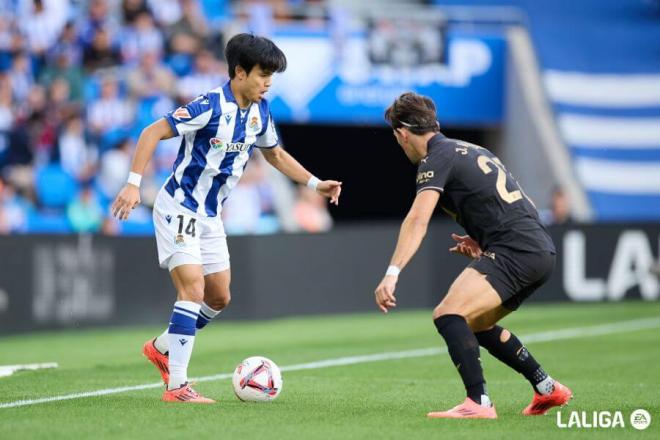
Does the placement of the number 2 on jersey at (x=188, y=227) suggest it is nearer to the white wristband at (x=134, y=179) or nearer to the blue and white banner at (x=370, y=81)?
the white wristband at (x=134, y=179)

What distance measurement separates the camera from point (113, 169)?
61.8 ft

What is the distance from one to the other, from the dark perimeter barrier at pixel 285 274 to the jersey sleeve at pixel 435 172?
8.61 meters

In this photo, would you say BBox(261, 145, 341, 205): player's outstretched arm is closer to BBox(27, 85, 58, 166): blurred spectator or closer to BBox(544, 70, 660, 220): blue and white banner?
BBox(27, 85, 58, 166): blurred spectator

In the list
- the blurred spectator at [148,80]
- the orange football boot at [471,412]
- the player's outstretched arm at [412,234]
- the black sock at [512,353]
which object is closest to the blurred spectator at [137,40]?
the blurred spectator at [148,80]

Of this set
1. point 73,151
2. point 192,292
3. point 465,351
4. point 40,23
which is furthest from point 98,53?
point 465,351

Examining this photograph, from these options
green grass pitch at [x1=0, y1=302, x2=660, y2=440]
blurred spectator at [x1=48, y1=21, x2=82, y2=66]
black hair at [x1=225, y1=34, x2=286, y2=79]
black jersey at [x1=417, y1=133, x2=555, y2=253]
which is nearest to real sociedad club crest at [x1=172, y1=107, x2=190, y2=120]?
black hair at [x1=225, y1=34, x2=286, y2=79]

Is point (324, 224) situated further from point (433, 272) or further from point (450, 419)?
point (450, 419)

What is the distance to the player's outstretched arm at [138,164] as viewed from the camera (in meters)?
8.09

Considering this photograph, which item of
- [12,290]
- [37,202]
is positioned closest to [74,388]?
[12,290]

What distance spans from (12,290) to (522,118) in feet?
43.0

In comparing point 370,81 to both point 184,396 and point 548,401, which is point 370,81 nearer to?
point 184,396

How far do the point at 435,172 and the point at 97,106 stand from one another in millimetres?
12547

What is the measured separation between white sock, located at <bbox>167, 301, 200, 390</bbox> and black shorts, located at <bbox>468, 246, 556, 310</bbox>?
2.00 meters

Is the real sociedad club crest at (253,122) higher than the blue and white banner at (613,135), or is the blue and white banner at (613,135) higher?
the blue and white banner at (613,135)
